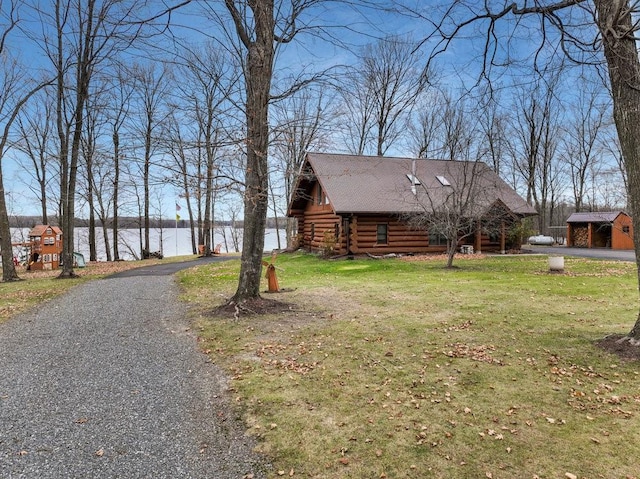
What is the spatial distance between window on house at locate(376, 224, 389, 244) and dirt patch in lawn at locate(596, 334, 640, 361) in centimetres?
1544

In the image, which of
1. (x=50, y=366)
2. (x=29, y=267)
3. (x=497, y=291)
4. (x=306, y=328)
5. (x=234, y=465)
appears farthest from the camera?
(x=29, y=267)

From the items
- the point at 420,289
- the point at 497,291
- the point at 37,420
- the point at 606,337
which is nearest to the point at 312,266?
the point at 420,289

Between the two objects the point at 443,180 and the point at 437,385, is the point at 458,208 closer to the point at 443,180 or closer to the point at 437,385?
the point at 443,180

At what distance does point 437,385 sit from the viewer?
4.41 meters

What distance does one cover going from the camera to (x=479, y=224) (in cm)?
1981

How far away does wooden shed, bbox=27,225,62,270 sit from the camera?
19031 mm

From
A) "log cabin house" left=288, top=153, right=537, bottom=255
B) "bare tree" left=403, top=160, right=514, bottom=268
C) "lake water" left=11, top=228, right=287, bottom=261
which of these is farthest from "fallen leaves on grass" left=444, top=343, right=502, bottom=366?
"log cabin house" left=288, top=153, right=537, bottom=255

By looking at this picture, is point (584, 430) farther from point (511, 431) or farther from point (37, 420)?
point (37, 420)

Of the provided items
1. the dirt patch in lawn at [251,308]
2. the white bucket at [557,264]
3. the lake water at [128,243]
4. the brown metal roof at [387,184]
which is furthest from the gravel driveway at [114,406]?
the brown metal roof at [387,184]

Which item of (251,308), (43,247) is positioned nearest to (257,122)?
(251,308)

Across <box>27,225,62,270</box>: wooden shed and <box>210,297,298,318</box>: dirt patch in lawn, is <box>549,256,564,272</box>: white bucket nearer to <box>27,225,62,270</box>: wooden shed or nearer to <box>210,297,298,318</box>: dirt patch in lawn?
<box>210,297,298,318</box>: dirt patch in lawn

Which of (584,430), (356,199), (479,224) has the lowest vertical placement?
(584,430)

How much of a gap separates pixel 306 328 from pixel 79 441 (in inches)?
160

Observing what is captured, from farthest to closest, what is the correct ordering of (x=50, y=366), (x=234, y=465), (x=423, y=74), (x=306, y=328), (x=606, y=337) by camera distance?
A: 1. (x=306, y=328)
2. (x=606, y=337)
3. (x=50, y=366)
4. (x=423, y=74)
5. (x=234, y=465)
